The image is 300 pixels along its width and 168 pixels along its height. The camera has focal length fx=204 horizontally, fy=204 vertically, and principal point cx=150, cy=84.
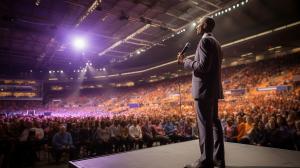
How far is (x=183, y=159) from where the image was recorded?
1.98 metres

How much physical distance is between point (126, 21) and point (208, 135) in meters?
7.89

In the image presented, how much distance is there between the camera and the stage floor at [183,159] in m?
1.78

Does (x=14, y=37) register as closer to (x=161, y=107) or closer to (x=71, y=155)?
(x=71, y=155)

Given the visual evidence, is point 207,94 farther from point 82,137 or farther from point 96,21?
point 96,21

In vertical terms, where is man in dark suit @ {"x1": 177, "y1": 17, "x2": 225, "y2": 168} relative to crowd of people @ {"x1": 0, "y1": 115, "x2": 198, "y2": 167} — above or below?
above

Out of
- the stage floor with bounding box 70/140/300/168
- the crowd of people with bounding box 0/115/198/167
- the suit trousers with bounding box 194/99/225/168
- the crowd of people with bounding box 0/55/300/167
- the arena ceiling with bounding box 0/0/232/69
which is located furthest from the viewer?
the arena ceiling with bounding box 0/0/232/69

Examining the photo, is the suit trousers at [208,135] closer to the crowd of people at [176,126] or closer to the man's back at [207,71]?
the man's back at [207,71]

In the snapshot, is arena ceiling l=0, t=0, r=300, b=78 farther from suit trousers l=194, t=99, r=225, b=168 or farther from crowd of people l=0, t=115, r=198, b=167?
suit trousers l=194, t=99, r=225, b=168

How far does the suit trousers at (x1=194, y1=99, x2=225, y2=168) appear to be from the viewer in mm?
1569

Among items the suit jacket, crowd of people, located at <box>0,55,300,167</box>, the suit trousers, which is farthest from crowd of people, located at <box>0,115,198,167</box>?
the suit jacket

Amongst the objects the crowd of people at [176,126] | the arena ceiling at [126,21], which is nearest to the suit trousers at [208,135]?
the crowd of people at [176,126]

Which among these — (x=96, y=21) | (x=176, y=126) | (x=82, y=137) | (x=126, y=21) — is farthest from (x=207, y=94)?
(x=96, y=21)

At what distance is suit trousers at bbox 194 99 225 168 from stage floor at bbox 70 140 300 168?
0.68 feet

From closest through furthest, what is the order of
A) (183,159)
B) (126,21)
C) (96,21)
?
(183,159) < (96,21) < (126,21)
